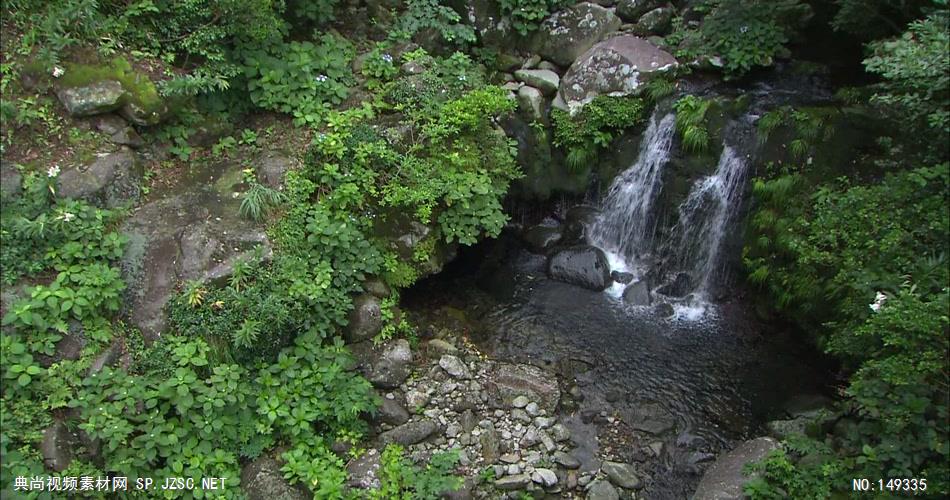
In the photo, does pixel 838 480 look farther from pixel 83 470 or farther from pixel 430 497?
pixel 83 470

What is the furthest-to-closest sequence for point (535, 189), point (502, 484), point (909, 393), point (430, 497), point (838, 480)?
point (535, 189) < point (502, 484) < point (430, 497) < point (838, 480) < point (909, 393)

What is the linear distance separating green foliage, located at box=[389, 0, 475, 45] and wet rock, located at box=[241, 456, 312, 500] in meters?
5.72

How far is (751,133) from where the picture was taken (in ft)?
26.6

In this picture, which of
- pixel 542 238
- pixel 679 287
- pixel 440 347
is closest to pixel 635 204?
pixel 679 287

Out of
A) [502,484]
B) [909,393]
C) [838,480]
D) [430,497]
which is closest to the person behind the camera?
[909,393]

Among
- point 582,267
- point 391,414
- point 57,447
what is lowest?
point 391,414

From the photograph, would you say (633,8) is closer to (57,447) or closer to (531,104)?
(531,104)

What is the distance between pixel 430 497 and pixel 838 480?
344cm

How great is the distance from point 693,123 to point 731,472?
458 cm

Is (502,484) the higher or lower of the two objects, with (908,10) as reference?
lower

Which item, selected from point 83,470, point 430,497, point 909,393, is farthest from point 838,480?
point 83,470

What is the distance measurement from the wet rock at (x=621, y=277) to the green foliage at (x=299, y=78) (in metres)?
4.44

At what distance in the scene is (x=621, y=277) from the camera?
8.80 meters

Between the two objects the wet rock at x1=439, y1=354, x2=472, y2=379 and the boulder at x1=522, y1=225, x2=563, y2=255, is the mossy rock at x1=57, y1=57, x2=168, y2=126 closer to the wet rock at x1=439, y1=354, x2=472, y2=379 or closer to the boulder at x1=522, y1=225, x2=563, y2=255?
the wet rock at x1=439, y1=354, x2=472, y2=379
